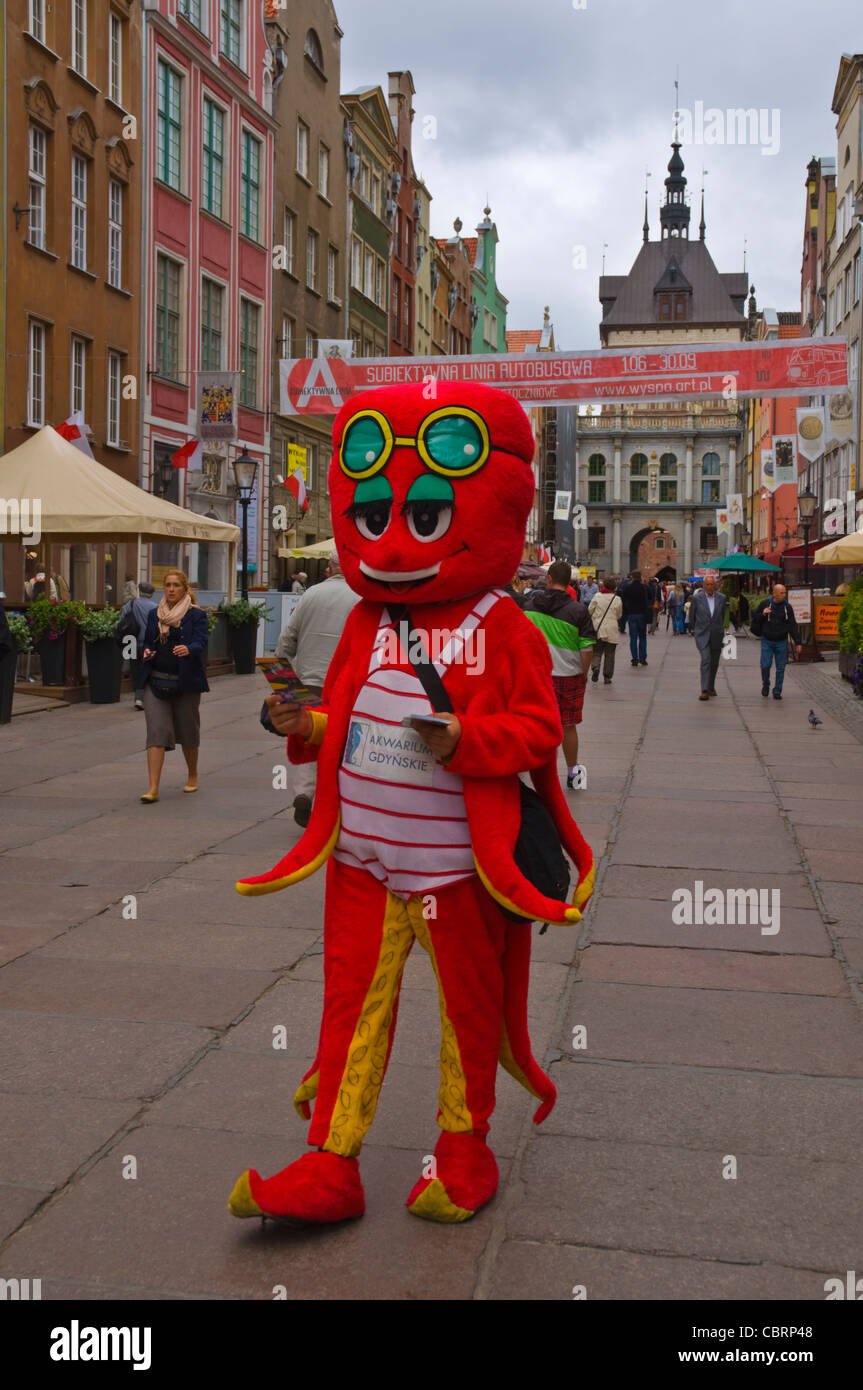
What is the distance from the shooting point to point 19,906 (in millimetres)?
6582

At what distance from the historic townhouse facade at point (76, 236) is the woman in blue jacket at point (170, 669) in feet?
40.4

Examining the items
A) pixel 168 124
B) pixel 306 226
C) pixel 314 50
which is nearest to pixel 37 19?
pixel 168 124

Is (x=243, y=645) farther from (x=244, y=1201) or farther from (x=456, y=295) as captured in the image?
(x=456, y=295)

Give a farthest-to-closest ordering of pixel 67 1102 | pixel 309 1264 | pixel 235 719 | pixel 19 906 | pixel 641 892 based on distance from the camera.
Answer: pixel 235 719, pixel 641 892, pixel 19 906, pixel 67 1102, pixel 309 1264

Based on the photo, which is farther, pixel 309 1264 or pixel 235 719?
pixel 235 719

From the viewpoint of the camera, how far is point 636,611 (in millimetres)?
25844

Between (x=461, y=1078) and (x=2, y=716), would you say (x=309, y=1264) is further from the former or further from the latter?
(x=2, y=716)

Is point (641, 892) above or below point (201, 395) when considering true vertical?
below

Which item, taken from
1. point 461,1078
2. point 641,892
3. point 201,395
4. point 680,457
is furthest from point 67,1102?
point 680,457

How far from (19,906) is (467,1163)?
3.82m

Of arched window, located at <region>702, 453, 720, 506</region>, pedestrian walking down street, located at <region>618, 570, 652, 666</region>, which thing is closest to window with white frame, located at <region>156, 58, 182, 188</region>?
pedestrian walking down street, located at <region>618, 570, 652, 666</region>

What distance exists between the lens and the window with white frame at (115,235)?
25.4 meters

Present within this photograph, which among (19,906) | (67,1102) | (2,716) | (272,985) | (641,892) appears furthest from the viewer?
(2,716)

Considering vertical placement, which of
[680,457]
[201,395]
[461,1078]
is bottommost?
[461,1078]
